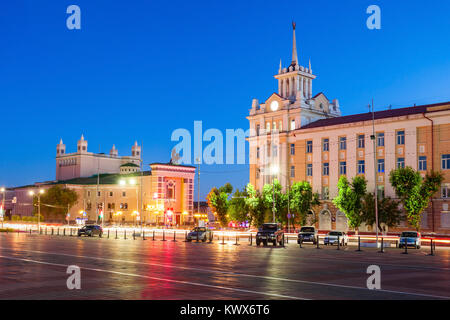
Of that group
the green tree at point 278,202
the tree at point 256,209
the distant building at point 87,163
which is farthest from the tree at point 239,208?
the distant building at point 87,163

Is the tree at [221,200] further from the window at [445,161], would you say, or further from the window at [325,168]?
the window at [445,161]

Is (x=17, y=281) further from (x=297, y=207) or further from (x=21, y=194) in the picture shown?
(x=21, y=194)

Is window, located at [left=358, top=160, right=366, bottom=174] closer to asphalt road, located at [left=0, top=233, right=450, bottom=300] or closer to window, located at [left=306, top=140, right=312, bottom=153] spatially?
window, located at [left=306, top=140, right=312, bottom=153]

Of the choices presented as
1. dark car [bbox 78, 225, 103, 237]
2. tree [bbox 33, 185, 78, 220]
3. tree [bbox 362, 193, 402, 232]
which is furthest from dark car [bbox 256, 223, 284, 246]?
tree [bbox 33, 185, 78, 220]

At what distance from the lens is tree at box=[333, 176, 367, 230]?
67125 millimetres

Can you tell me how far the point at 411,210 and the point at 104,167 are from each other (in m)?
106

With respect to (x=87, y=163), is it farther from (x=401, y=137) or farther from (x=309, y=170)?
(x=401, y=137)

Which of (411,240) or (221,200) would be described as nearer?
(411,240)

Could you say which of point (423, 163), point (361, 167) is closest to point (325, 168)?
point (361, 167)

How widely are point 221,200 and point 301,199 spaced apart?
17.8 meters

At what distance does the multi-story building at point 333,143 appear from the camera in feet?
214

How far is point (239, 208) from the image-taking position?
82.1 metres

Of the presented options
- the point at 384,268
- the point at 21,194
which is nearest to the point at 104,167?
the point at 21,194
